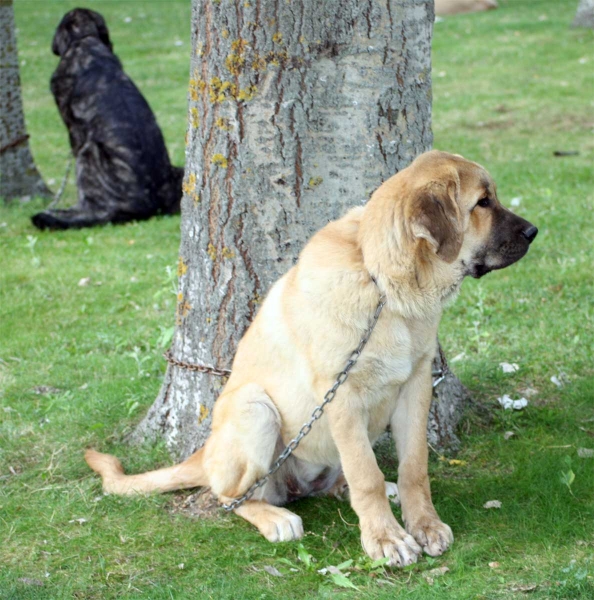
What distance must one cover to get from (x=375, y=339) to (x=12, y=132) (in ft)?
24.7

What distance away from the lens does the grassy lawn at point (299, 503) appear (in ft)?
12.0

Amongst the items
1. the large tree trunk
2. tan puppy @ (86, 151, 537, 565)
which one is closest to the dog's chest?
tan puppy @ (86, 151, 537, 565)

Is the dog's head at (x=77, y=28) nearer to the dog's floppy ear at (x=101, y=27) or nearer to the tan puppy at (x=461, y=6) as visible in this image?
the dog's floppy ear at (x=101, y=27)

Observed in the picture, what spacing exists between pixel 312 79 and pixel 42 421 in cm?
266

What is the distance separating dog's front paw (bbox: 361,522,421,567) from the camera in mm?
3641

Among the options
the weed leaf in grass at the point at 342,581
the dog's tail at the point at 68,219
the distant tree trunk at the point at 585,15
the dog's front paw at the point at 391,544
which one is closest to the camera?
the weed leaf in grass at the point at 342,581

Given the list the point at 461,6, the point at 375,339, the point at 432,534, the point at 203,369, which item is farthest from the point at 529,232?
the point at 461,6

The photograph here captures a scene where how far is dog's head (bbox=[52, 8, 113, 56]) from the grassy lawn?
1894mm

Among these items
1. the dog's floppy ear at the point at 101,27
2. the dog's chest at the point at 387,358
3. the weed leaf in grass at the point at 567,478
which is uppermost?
the dog's floppy ear at the point at 101,27

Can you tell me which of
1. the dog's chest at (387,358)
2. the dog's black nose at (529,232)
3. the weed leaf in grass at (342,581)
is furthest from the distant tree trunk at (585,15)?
the weed leaf in grass at (342,581)

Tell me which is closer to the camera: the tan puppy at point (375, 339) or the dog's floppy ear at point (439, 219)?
the dog's floppy ear at point (439, 219)

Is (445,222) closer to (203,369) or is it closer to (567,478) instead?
(567,478)

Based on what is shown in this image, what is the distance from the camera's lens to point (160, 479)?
440 cm

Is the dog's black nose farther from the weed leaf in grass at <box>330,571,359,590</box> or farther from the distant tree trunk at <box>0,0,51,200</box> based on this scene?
the distant tree trunk at <box>0,0,51,200</box>
